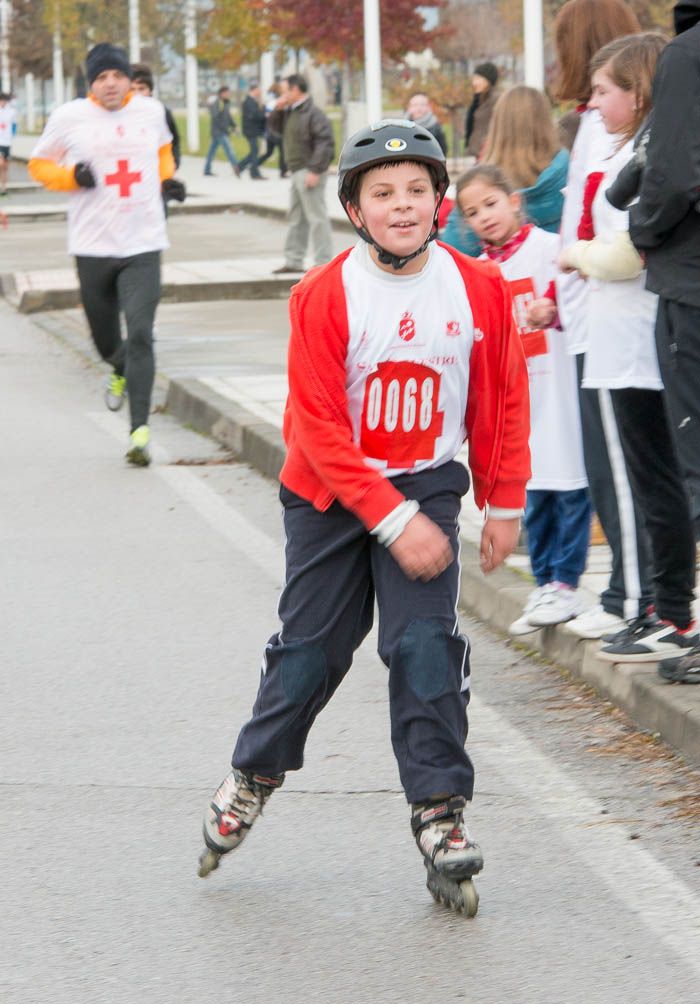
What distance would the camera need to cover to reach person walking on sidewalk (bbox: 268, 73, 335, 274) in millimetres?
18719

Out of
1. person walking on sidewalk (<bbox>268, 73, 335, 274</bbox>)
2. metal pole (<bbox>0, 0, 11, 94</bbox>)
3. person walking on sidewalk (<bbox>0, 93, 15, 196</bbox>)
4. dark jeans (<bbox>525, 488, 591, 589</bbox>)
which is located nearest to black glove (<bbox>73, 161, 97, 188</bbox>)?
dark jeans (<bbox>525, 488, 591, 589</bbox>)

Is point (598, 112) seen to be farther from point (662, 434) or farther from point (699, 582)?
point (699, 582)

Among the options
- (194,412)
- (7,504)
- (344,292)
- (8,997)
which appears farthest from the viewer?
(194,412)

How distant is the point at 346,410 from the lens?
407cm

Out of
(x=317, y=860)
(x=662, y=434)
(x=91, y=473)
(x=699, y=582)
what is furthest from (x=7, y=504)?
(x=317, y=860)

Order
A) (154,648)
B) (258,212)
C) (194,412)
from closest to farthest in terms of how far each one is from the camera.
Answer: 1. (154,648)
2. (194,412)
3. (258,212)

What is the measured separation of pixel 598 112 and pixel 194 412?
5988 millimetres

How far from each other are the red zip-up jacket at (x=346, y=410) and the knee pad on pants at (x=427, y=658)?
0.26 metres

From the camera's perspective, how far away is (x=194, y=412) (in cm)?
1134

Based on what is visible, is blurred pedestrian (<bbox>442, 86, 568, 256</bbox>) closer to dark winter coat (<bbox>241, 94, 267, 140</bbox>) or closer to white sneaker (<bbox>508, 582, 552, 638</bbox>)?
white sneaker (<bbox>508, 582, 552, 638</bbox>)

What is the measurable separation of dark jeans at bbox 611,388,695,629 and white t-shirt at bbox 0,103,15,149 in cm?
4280

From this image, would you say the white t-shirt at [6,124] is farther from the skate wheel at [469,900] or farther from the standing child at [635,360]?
the skate wheel at [469,900]

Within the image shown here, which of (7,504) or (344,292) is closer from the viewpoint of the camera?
(344,292)

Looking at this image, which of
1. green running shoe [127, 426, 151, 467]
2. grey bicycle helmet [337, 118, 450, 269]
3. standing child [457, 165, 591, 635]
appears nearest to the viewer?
grey bicycle helmet [337, 118, 450, 269]
